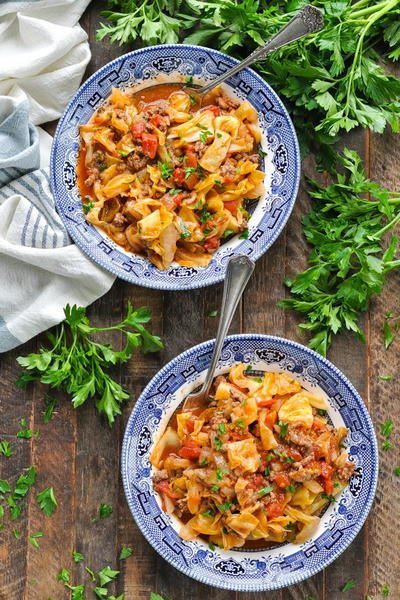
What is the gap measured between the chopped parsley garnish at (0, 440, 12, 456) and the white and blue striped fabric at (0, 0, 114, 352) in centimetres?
68

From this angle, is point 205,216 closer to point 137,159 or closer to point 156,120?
point 137,159

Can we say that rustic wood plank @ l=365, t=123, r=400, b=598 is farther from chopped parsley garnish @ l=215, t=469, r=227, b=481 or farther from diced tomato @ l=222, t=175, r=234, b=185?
chopped parsley garnish @ l=215, t=469, r=227, b=481

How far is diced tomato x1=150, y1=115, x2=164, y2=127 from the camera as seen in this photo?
194 inches

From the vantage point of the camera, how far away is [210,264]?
4.98 m

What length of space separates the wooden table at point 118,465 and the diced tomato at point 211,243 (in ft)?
1.22

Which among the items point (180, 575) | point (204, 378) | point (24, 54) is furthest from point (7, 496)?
point (24, 54)

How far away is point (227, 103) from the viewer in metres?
5.07

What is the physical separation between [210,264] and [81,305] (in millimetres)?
940

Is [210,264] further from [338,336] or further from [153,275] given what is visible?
[338,336]

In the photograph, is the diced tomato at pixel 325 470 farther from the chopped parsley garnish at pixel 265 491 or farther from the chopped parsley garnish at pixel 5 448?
the chopped parsley garnish at pixel 5 448

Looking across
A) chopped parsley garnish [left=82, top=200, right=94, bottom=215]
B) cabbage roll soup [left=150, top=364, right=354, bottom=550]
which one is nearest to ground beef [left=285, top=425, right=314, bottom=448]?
cabbage roll soup [left=150, top=364, right=354, bottom=550]

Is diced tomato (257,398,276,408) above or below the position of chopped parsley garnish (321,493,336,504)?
above

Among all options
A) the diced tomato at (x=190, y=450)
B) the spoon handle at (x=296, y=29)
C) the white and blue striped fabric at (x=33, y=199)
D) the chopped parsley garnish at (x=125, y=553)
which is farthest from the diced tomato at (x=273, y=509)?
the spoon handle at (x=296, y=29)

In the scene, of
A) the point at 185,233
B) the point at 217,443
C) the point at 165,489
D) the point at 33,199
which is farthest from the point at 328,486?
the point at 33,199
